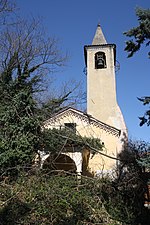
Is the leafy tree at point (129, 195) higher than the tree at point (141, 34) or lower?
lower

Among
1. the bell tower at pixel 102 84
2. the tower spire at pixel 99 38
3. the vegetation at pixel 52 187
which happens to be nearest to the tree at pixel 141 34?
the vegetation at pixel 52 187

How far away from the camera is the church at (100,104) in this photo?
1723 cm

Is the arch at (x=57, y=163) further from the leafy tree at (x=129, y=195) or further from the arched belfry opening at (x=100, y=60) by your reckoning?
the arched belfry opening at (x=100, y=60)

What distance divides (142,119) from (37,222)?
13.9 feet

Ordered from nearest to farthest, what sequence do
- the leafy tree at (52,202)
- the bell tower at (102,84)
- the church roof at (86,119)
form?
1. the leafy tree at (52,202)
2. the church roof at (86,119)
3. the bell tower at (102,84)

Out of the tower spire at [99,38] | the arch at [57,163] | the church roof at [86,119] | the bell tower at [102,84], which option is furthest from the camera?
the tower spire at [99,38]

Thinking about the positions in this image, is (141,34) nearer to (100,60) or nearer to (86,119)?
(86,119)

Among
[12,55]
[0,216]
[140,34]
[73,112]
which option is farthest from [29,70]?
[0,216]

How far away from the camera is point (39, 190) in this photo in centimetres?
755

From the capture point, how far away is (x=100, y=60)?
68.8 feet

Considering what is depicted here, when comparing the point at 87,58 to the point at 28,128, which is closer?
the point at 28,128

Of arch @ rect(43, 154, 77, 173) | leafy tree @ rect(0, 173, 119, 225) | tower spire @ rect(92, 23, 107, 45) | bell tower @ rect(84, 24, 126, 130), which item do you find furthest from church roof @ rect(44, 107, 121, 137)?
leafy tree @ rect(0, 173, 119, 225)

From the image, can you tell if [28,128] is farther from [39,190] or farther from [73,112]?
[73,112]

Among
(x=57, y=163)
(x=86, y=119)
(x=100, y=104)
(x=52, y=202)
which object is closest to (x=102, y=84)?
(x=100, y=104)
